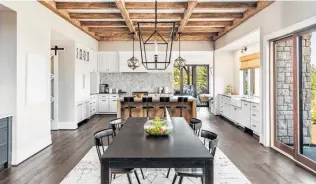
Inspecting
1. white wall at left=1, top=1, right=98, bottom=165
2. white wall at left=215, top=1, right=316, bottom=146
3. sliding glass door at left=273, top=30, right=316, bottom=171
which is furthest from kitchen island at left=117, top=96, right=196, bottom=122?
sliding glass door at left=273, top=30, right=316, bottom=171

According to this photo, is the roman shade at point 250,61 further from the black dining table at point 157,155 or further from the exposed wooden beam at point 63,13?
the black dining table at point 157,155

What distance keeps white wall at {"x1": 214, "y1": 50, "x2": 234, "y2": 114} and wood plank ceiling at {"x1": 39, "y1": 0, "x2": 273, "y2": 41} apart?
1165 mm

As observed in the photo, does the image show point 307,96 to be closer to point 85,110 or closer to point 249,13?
point 249,13

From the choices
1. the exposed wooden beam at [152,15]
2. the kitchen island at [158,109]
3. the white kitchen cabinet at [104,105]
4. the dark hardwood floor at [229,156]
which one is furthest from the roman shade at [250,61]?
the white kitchen cabinet at [104,105]

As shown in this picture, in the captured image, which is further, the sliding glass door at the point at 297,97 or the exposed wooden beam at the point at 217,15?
the exposed wooden beam at the point at 217,15

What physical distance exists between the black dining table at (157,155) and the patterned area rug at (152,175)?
94cm

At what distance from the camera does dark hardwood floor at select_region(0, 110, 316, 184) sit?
136 inches

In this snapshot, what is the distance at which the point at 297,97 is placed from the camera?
4262 mm

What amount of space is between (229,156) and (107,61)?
6.76 metres

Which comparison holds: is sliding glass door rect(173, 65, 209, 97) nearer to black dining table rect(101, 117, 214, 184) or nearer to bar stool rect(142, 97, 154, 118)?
bar stool rect(142, 97, 154, 118)

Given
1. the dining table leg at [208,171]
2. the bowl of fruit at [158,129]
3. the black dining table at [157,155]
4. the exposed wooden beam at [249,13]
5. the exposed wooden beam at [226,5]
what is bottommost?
the dining table leg at [208,171]

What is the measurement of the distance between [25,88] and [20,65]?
414 millimetres

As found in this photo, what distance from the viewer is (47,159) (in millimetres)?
4383

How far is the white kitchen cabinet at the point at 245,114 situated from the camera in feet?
21.3
